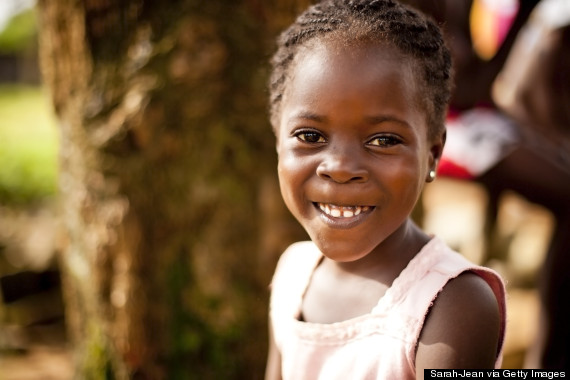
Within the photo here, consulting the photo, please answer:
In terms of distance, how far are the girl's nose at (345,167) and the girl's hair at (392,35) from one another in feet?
0.70

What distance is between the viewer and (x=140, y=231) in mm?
2330

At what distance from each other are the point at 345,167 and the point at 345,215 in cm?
13

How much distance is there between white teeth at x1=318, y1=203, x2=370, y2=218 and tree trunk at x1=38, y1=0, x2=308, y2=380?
3.66 ft

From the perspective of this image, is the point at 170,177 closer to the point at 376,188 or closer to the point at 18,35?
the point at 376,188

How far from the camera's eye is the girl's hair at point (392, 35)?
51.3 inches

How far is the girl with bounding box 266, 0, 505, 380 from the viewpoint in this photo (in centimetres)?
126

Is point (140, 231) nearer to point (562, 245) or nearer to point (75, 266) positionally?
point (75, 266)

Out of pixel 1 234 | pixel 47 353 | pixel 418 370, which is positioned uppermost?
pixel 418 370

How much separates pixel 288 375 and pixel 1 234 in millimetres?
3869

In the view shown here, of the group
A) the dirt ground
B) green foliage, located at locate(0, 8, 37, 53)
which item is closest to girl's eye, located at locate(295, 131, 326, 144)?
the dirt ground

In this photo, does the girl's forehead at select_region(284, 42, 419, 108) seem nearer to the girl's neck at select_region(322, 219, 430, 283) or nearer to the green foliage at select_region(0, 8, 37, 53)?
the girl's neck at select_region(322, 219, 430, 283)

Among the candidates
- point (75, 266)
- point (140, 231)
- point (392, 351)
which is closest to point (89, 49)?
point (140, 231)

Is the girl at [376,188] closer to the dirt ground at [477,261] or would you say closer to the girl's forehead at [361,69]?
the girl's forehead at [361,69]

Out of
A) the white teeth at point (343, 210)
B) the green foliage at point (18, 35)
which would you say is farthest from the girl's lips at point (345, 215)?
the green foliage at point (18, 35)
